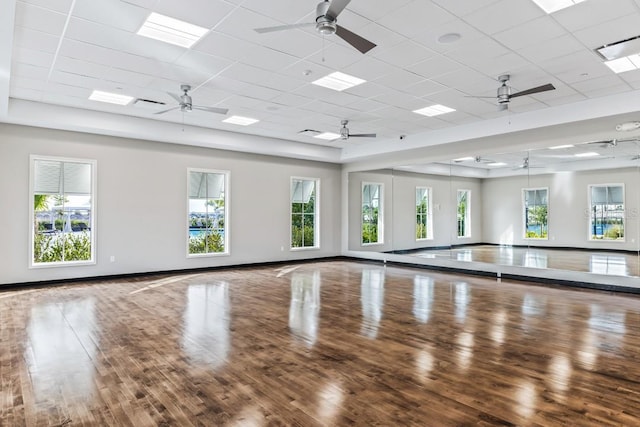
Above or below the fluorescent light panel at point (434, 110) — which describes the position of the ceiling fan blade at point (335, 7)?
Result: below

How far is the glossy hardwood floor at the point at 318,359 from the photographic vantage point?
2643mm

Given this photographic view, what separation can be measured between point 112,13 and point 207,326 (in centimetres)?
363

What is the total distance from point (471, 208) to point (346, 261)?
3.91 metres

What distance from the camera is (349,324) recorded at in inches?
192

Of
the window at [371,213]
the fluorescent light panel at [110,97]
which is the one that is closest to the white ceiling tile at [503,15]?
the fluorescent light panel at [110,97]

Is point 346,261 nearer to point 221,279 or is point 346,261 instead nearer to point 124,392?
point 221,279

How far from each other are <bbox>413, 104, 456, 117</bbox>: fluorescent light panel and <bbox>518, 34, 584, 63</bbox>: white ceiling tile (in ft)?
7.36

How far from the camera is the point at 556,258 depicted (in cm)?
798

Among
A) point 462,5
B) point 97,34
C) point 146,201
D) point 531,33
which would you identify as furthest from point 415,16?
point 146,201

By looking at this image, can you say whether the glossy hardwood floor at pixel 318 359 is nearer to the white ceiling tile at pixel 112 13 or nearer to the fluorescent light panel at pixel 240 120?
the white ceiling tile at pixel 112 13

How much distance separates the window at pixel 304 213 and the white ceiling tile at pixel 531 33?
24.8ft

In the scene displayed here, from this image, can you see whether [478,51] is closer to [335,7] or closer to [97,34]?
[335,7]

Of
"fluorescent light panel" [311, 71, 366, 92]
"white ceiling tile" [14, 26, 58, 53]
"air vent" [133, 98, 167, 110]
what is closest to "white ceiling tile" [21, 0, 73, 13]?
"white ceiling tile" [14, 26, 58, 53]

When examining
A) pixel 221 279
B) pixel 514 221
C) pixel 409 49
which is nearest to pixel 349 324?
pixel 409 49
